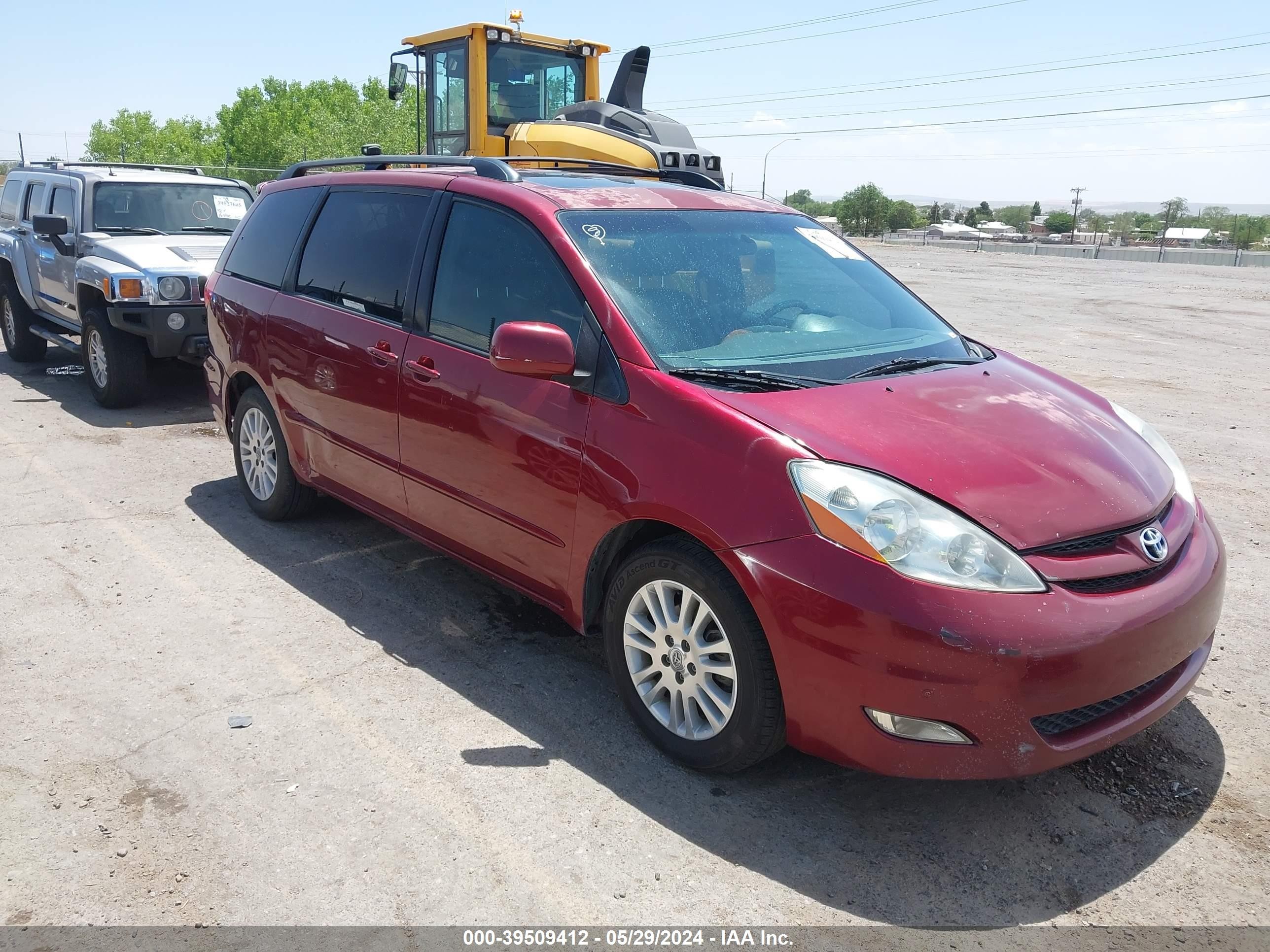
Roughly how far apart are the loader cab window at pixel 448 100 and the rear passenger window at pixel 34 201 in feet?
14.6

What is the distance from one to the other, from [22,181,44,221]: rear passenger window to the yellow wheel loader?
4.04 metres

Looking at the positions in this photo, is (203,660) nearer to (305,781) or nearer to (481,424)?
(305,781)

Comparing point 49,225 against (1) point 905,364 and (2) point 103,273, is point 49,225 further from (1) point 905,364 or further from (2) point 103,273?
(1) point 905,364

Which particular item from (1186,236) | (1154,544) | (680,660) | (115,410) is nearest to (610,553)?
(680,660)

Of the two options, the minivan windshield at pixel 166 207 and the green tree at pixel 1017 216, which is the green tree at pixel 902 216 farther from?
the minivan windshield at pixel 166 207

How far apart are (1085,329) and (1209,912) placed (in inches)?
574

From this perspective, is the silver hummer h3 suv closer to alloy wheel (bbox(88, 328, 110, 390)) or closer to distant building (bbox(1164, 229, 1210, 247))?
alloy wheel (bbox(88, 328, 110, 390))

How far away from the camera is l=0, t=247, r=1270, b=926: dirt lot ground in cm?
276

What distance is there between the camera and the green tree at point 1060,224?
114 m

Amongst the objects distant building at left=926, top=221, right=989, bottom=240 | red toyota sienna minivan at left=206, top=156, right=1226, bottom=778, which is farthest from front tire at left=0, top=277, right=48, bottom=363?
distant building at left=926, top=221, right=989, bottom=240

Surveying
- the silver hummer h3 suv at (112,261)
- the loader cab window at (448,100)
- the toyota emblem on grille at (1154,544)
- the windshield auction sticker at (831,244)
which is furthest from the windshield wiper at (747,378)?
the loader cab window at (448,100)

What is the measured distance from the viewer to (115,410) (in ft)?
28.1

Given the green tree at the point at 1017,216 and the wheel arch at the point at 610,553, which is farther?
the green tree at the point at 1017,216

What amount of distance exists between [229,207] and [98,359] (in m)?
2.16
